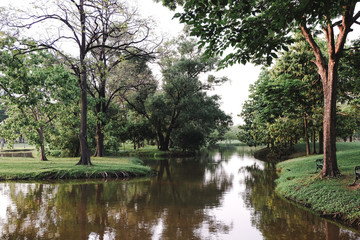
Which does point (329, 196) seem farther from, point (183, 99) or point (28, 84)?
point (183, 99)

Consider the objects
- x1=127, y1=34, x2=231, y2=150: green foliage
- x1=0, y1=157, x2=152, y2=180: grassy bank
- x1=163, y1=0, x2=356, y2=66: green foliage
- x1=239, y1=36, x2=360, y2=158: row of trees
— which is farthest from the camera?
x1=127, y1=34, x2=231, y2=150: green foliage

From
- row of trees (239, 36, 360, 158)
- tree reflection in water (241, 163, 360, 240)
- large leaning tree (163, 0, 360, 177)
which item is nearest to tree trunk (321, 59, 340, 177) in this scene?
row of trees (239, 36, 360, 158)

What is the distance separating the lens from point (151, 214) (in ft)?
30.8

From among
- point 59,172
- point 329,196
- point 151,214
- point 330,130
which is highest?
point 330,130

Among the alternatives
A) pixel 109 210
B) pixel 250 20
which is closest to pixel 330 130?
pixel 250 20

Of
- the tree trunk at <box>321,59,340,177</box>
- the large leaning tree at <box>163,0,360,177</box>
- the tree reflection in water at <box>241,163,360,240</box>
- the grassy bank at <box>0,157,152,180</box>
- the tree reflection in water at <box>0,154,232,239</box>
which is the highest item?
the large leaning tree at <box>163,0,360,177</box>

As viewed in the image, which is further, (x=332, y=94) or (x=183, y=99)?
(x=183, y=99)

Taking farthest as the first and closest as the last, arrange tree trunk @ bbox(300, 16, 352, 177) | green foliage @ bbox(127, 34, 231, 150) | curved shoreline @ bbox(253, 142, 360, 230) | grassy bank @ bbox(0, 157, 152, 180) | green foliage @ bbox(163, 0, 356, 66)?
1. green foliage @ bbox(127, 34, 231, 150)
2. grassy bank @ bbox(0, 157, 152, 180)
3. tree trunk @ bbox(300, 16, 352, 177)
4. curved shoreline @ bbox(253, 142, 360, 230)
5. green foliage @ bbox(163, 0, 356, 66)

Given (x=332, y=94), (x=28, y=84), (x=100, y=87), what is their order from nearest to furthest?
(x=332, y=94)
(x=28, y=84)
(x=100, y=87)

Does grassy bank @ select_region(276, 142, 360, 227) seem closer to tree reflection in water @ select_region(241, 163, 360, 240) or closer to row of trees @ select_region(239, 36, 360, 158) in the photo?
tree reflection in water @ select_region(241, 163, 360, 240)

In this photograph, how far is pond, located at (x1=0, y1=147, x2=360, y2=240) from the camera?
7461 mm

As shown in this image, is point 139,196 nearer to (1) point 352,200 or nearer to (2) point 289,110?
(1) point 352,200

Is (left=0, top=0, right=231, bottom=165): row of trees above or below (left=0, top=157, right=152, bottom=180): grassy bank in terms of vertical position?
above

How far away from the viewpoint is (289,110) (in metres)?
15.9
